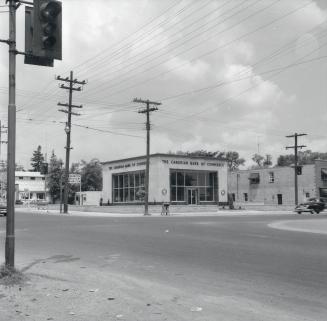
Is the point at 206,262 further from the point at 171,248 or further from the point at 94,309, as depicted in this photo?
the point at 94,309

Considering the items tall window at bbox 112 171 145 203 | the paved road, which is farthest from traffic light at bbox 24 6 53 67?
tall window at bbox 112 171 145 203

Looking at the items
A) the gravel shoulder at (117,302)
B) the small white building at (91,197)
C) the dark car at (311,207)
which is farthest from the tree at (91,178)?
the gravel shoulder at (117,302)

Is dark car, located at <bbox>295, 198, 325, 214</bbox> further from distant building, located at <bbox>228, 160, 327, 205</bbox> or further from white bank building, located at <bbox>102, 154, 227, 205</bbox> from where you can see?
distant building, located at <bbox>228, 160, 327, 205</bbox>

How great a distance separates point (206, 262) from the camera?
12.4 metres

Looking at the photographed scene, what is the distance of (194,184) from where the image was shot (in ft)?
211

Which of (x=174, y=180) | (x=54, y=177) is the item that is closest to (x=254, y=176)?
(x=174, y=180)

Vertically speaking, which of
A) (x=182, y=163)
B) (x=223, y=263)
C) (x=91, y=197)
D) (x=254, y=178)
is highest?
(x=182, y=163)

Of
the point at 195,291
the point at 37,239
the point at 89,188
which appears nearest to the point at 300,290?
the point at 195,291

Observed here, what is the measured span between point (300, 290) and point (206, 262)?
12.7 feet

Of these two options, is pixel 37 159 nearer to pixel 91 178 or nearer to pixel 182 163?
pixel 91 178

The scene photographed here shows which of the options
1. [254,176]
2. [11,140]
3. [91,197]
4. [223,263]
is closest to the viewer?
[11,140]

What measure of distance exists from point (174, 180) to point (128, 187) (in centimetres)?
715

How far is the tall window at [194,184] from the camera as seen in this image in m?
62.6

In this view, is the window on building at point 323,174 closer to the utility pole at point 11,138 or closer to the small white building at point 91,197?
the small white building at point 91,197
